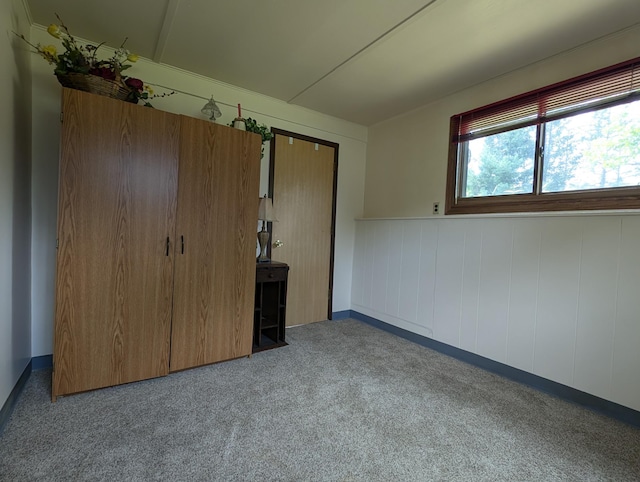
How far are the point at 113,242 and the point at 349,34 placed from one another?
6.99ft

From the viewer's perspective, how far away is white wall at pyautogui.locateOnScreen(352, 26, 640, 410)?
1931 millimetres

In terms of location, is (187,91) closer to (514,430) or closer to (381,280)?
(381,280)

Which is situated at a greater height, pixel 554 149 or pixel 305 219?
pixel 554 149

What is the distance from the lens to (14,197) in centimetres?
181

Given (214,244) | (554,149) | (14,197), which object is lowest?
(214,244)

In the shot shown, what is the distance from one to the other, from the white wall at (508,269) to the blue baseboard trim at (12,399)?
3.05 meters

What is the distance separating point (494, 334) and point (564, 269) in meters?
0.74

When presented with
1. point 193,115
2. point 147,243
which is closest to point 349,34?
point 193,115

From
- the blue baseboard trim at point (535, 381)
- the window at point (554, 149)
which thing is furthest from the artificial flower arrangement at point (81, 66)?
the blue baseboard trim at point (535, 381)

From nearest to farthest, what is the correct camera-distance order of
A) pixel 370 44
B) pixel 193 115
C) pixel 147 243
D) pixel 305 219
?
pixel 147 243
pixel 370 44
pixel 193 115
pixel 305 219

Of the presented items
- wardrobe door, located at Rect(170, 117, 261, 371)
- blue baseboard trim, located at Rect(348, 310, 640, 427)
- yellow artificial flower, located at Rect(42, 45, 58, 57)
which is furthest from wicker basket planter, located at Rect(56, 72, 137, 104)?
blue baseboard trim, located at Rect(348, 310, 640, 427)

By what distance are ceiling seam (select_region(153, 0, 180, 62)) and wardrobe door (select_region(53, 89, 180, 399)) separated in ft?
2.07

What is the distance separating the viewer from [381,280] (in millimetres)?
3537

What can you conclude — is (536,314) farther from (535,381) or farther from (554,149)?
(554,149)
